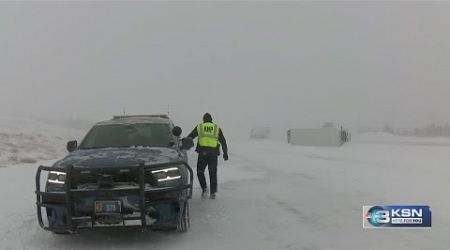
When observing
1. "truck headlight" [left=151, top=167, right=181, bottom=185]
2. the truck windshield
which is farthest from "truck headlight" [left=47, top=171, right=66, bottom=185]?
the truck windshield

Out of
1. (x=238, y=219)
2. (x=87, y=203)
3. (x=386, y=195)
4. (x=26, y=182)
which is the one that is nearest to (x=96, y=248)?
(x=87, y=203)

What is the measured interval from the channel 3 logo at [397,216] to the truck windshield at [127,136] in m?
3.49

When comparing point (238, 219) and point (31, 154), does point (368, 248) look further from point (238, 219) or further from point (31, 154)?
point (31, 154)

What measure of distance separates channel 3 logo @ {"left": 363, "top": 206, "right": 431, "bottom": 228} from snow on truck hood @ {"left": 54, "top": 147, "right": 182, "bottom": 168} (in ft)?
10.5

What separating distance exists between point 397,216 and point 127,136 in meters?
4.61

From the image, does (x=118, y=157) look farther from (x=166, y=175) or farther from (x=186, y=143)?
(x=186, y=143)

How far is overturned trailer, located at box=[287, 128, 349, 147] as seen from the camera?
32656 millimetres

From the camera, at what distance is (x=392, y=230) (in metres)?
6.55

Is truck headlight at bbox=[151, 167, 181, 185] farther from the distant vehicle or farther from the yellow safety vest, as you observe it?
the yellow safety vest

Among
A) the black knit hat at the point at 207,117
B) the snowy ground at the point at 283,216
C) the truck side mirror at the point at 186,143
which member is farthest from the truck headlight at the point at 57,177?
the black knit hat at the point at 207,117

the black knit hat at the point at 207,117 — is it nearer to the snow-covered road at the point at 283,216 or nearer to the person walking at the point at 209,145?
the person walking at the point at 209,145

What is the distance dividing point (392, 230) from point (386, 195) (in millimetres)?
2794

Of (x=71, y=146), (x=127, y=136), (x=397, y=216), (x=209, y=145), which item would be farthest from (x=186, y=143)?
(x=397, y=216)

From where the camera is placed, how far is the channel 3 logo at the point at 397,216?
22.7 ft
